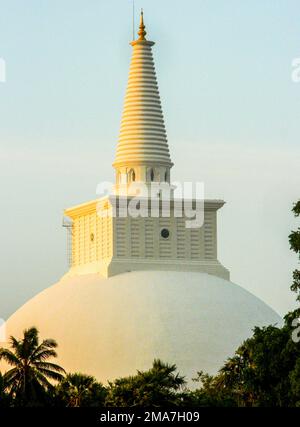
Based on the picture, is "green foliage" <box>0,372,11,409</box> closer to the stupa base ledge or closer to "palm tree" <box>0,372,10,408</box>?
"palm tree" <box>0,372,10,408</box>

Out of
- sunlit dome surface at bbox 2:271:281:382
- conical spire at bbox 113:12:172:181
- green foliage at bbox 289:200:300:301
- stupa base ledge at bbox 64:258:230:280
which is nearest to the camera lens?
green foliage at bbox 289:200:300:301

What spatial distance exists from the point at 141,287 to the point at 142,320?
2.18 metres

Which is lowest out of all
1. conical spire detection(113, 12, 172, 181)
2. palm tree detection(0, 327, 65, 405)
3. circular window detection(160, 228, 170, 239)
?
palm tree detection(0, 327, 65, 405)

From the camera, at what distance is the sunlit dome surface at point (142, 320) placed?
87.6 m

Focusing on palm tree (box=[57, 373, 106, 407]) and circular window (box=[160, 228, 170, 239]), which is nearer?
palm tree (box=[57, 373, 106, 407])

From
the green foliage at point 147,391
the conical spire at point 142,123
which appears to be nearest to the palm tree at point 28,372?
the green foliage at point 147,391

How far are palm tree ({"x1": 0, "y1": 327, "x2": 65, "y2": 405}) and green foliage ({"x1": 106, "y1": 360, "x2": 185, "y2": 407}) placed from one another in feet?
12.9

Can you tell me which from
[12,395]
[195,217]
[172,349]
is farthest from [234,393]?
[195,217]

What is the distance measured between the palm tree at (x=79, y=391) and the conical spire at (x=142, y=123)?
73.6 feet

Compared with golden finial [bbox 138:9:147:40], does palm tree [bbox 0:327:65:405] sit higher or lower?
lower

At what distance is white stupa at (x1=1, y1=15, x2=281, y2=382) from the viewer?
87.9 meters

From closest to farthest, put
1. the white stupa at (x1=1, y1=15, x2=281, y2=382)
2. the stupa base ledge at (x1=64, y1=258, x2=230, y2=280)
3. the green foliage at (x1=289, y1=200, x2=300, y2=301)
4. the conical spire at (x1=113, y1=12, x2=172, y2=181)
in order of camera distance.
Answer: the green foliage at (x1=289, y1=200, x2=300, y2=301) → the white stupa at (x1=1, y1=15, x2=281, y2=382) → the stupa base ledge at (x1=64, y1=258, x2=230, y2=280) → the conical spire at (x1=113, y1=12, x2=172, y2=181)

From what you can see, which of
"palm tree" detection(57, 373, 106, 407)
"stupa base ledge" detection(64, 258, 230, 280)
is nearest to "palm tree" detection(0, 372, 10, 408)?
"palm tree" detection(57, 373, 106, 407)

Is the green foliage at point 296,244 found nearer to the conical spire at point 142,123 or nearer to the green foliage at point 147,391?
the green foliage at point 147,391
